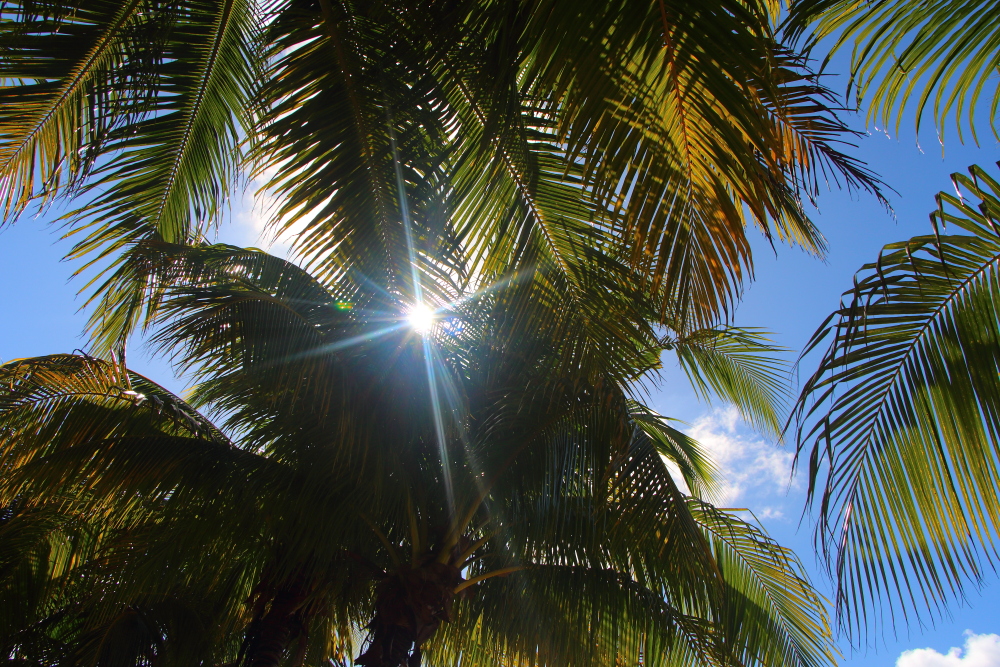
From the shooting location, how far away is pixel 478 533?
543 cm

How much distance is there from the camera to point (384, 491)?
4.61 meters

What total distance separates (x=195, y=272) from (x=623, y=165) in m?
3.22

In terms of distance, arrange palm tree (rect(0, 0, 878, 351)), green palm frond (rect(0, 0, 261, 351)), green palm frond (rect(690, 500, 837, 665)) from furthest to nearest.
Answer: green palm frond (rect(690, 500, 837, 665))
green palm frond (rect(0, 0, 261, 351))
palm tree (rect(0, 0, 878, 351))

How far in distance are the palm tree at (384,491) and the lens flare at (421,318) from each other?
90 mm

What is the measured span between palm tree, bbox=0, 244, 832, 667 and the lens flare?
0.30ft

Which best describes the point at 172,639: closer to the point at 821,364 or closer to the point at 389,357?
the point at 389,357

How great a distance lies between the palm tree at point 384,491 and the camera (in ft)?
13.9

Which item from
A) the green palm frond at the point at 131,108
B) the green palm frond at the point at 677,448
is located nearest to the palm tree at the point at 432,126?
the green palm frond at the point at 131,108

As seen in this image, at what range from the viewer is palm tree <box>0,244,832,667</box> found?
4223mm

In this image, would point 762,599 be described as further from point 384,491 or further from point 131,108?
point 131,108

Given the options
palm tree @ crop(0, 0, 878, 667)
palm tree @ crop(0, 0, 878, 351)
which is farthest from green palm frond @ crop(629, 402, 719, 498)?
palm tree @ crop(0, 0, 878, 351)

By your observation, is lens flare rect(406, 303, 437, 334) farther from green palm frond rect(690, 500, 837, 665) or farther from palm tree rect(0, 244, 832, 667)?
green palm frond rect(690, 500, 837, 665)

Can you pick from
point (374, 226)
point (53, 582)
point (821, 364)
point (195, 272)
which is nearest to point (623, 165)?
point (821, 364)

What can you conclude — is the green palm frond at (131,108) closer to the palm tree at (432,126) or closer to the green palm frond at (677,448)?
the palm tree at (432,126)
